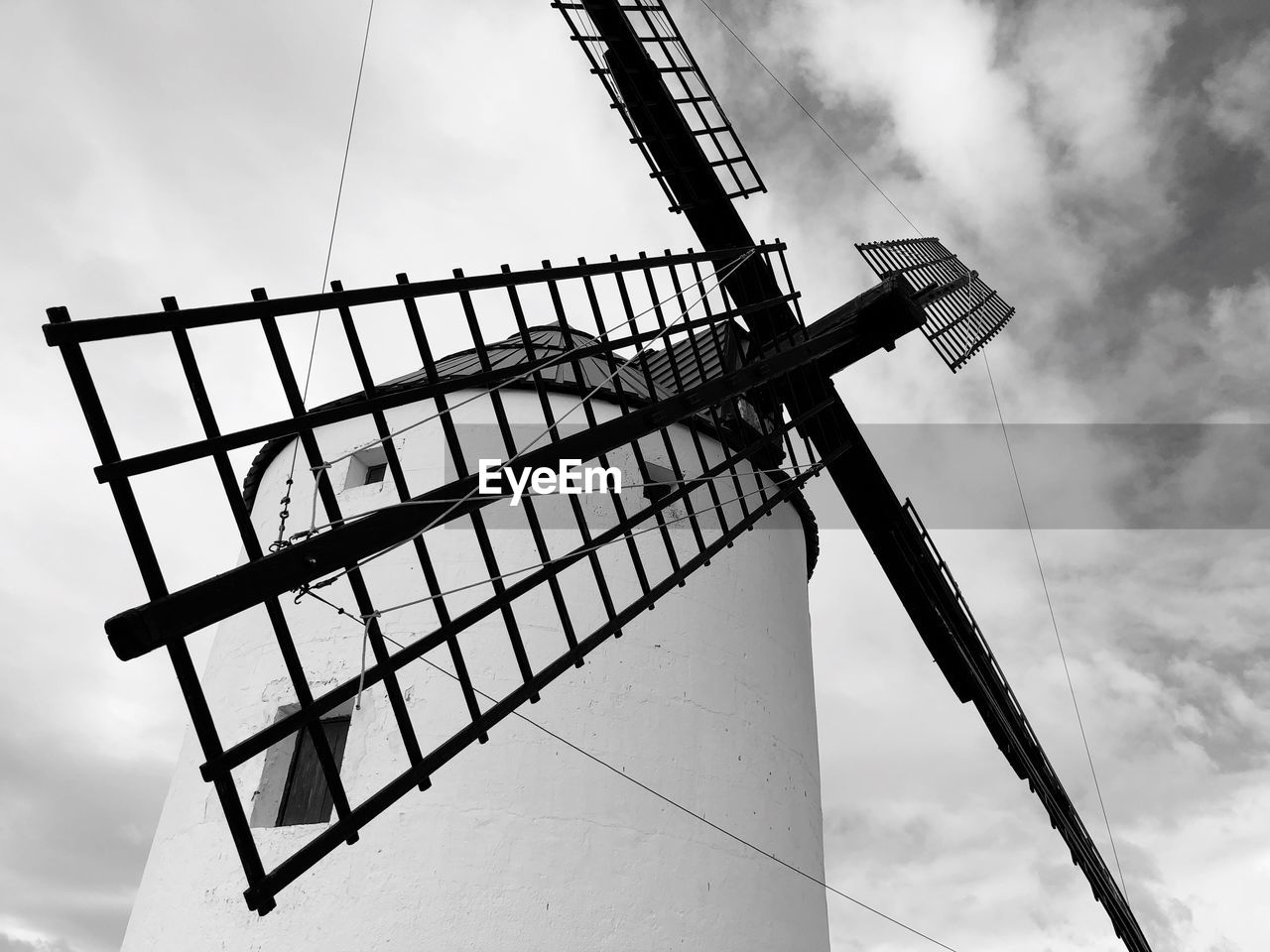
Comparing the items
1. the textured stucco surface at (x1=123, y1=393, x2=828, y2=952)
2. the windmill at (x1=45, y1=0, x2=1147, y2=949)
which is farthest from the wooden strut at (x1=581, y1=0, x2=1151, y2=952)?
the textured stucco surface at (x1=123, y1=393, x2=828, y2=952)

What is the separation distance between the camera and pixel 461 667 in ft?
11.6

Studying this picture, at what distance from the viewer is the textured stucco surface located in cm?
450

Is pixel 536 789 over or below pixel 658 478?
below

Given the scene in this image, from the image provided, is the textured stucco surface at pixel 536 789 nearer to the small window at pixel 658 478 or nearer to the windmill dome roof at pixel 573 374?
the small window at pixel 658 478

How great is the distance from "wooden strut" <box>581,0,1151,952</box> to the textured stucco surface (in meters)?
1.34

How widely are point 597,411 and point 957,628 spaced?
3.58m

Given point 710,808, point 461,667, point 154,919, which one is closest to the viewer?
point 461,667

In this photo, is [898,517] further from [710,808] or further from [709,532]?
[710,808]

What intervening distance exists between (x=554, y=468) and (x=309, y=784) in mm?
2530

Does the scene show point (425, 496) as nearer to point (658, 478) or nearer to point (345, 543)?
point (345, 543)

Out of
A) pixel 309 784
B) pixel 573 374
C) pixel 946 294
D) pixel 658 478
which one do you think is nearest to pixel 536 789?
pixel 309 784

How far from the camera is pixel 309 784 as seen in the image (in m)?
4.96

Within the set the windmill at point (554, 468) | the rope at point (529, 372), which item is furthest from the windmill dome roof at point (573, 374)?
the rope at point (529, 372)

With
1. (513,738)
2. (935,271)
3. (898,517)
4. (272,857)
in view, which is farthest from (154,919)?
(935,271)
